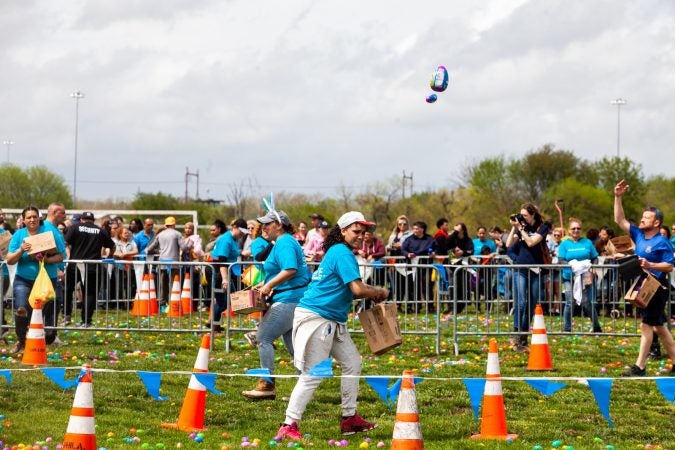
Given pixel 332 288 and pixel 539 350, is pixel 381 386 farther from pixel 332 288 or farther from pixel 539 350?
pixel 539 350

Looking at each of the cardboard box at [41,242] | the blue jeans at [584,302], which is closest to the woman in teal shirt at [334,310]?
the cardboard box at [41,242]

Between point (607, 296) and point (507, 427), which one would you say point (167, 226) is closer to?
point (607, 296)

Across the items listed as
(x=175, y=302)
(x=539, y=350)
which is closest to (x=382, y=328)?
(x=539, y=350)

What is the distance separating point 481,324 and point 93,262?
535 cm

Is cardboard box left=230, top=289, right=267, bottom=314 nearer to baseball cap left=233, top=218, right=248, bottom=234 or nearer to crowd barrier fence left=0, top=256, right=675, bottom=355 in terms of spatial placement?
crowd barrier fence left=0, top=256, right=675, bottom=355

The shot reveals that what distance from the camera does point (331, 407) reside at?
32.0 feet

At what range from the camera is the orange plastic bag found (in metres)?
12.6

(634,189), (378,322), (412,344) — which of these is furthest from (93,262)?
(634,189)

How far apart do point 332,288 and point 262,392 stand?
2014 mm

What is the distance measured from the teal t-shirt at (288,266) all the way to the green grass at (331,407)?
3.23 feet

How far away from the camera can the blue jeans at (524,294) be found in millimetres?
13758

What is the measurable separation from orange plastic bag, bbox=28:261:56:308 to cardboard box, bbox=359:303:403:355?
17.3ft

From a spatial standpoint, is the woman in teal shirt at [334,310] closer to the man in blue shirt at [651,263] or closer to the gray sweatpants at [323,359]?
the gray sweatpants at [323,359]

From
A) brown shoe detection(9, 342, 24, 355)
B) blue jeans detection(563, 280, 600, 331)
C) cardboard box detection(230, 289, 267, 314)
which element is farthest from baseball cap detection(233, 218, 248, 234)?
cardboard box detection(230, 289, 267, 314)
